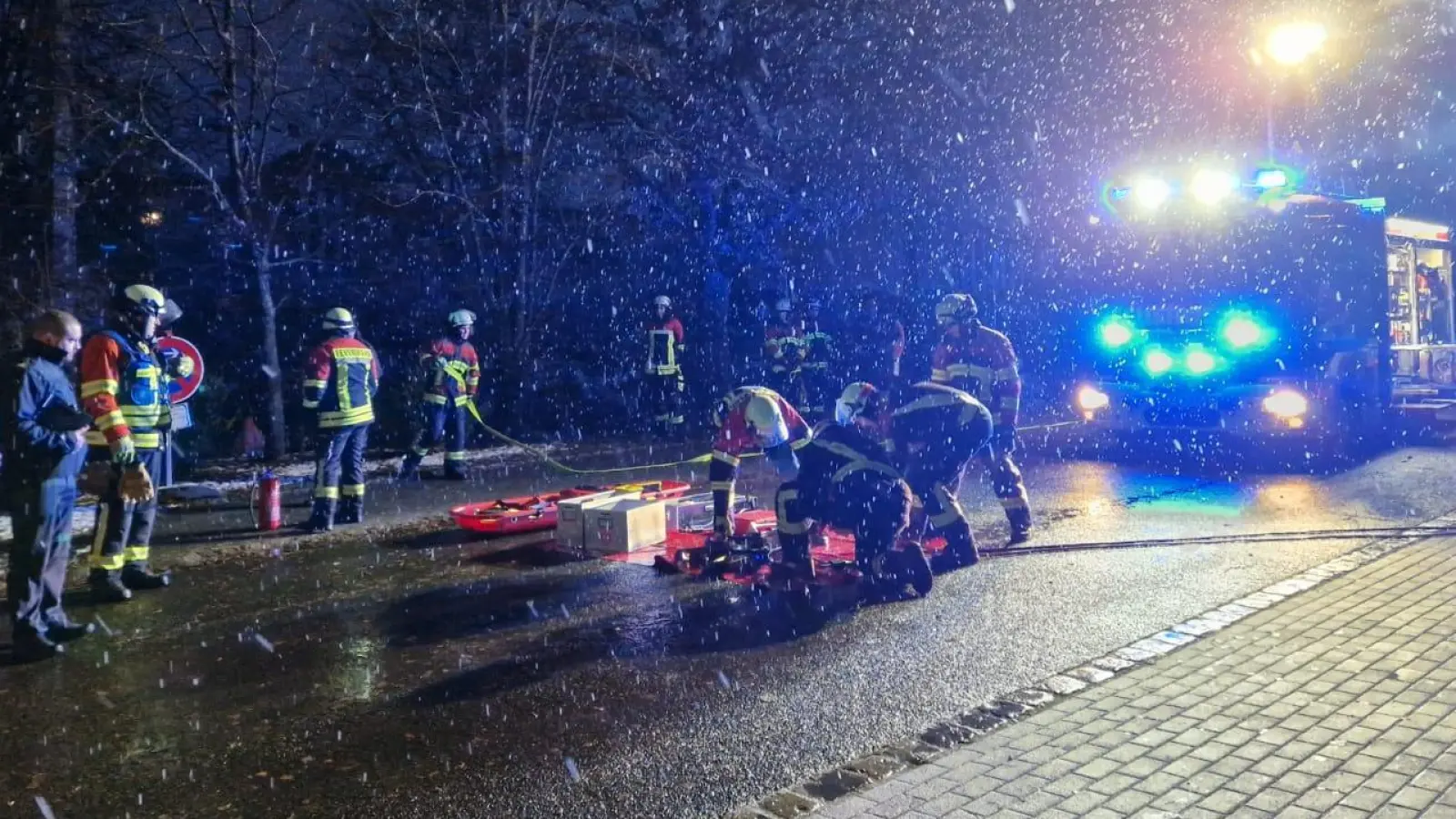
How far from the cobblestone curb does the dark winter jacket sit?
4.35 m

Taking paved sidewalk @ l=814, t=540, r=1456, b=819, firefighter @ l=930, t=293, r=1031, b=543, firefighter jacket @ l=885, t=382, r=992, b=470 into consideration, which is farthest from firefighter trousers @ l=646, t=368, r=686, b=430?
paved sidewalk @ l=814, t=540, r=1456, b=819

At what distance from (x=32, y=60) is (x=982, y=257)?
18675 millimetres

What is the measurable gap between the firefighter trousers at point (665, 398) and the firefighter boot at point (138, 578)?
9843 mm

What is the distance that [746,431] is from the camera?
→ 277 inches

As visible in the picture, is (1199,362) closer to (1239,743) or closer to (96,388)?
(1239,743)

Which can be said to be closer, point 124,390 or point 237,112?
point 124,390

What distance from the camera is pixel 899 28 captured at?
20719mm

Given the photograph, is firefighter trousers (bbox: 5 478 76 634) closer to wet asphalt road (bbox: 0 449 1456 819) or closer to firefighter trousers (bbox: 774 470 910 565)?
wet asphalt road (bbox: 0 449 1456 819)

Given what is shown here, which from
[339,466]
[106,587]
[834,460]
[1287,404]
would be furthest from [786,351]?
[106,587]

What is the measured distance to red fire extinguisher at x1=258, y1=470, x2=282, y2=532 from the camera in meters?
9.14

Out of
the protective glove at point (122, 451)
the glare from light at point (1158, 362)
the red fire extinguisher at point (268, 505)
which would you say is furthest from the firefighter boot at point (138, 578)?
the glare from light at point (1158, 362)

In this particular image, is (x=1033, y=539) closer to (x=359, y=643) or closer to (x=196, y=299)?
(x=359, y=643)

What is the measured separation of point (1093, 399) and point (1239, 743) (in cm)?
1043

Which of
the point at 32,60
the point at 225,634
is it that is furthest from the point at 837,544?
the point at 32,60
